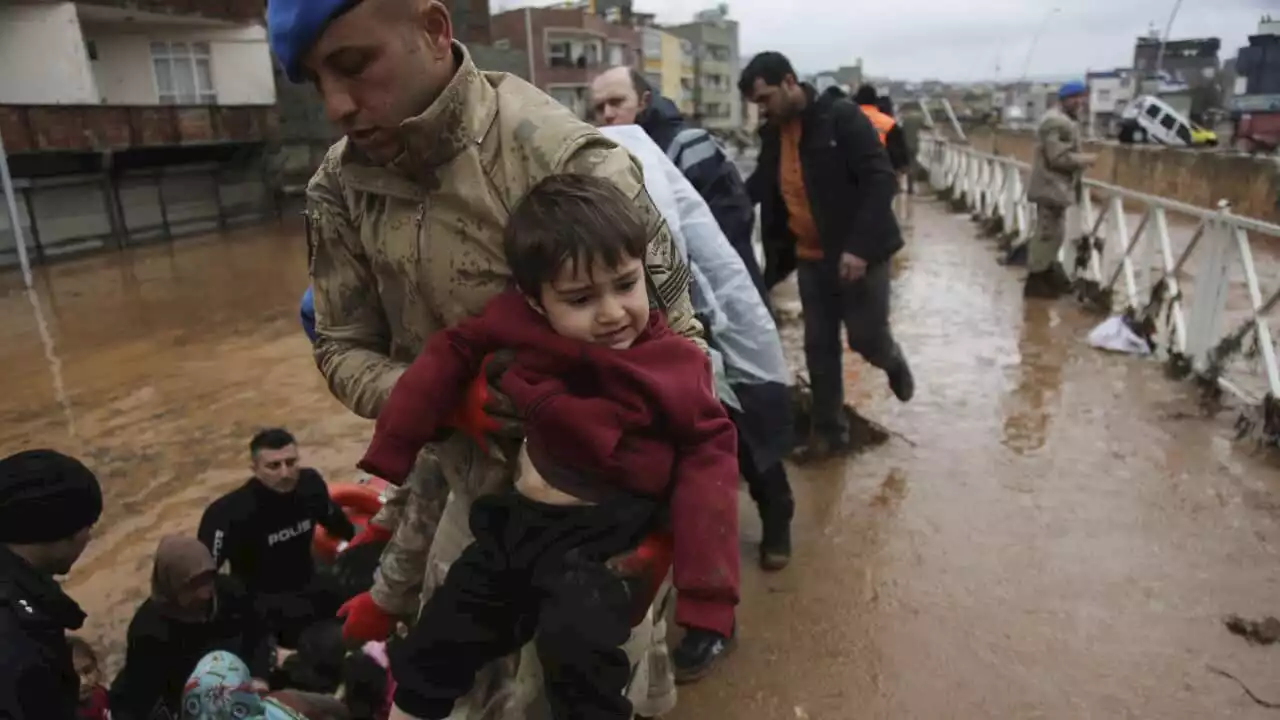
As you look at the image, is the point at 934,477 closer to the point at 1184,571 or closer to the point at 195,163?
the point at 1184,571

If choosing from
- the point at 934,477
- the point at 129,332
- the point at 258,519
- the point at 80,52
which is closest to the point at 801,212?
the point at 934,477

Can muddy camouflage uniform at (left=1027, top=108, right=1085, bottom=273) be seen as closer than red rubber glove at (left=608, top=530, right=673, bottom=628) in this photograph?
No

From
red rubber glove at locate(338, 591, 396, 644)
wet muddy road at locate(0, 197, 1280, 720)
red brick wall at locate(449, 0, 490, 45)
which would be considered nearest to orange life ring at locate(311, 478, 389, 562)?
wet muddy road at locate(0, 197, 1280, 720)

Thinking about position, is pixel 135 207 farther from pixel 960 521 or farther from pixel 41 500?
pixel 960 521

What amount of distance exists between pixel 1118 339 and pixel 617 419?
620 cm

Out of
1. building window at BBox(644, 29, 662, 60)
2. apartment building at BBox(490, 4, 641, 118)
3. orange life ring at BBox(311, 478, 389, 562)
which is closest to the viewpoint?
orange life ring at BBox(311, 478, 389, 562)

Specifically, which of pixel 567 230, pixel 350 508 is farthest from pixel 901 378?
pixel 567 230

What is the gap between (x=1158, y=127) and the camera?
84.9 ft

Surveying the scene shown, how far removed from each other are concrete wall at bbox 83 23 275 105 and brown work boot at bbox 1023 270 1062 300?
64.6ft

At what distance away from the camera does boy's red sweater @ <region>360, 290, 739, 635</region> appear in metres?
1.31

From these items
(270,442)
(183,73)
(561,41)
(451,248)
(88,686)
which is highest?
(561,41)

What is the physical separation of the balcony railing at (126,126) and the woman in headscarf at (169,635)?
15.8m

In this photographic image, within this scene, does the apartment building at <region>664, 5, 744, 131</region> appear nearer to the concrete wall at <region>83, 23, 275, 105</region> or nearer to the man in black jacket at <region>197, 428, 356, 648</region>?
the concrete wall at <region>83, 23, 275, 105</region>

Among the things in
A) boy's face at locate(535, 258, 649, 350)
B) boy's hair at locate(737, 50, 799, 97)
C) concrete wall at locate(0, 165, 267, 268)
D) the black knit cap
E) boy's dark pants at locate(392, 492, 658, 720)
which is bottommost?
concrete wall at locate(0, 165, 267, 268)
